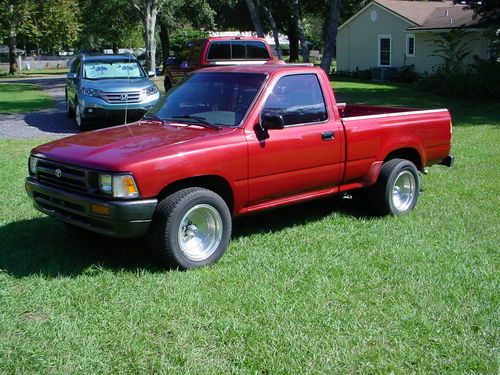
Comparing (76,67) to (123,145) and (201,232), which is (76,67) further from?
(201,232)

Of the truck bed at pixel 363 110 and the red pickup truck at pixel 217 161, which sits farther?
the truck bed at pixel 363 110

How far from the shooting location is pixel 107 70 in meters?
14.6

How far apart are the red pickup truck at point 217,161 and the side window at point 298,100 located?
0.04ft

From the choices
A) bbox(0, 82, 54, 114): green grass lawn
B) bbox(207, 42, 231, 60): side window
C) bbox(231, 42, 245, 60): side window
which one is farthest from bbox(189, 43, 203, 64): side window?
bbox(0, 82, 54, 114): green grass lawn

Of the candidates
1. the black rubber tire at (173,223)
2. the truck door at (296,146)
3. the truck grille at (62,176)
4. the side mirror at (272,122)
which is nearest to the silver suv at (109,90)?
the truck door at (296,146)

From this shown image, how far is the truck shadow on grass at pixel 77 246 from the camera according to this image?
5055 millimetres

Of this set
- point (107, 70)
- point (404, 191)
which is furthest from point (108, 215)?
point (107, 70)

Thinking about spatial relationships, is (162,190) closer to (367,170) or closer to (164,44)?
(367,170)

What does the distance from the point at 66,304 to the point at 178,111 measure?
240 centimetres

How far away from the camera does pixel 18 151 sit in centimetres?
1090

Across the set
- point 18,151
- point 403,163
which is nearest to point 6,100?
point 18,151

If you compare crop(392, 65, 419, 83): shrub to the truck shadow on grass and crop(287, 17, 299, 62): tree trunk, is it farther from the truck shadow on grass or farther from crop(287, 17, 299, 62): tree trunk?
the truck shadow on grass

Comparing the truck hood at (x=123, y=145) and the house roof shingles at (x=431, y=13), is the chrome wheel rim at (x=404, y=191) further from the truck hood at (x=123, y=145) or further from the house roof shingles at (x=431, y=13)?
the house roof shingles at (x=431, y=13)

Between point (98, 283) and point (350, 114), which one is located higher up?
point (350, 114)
